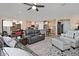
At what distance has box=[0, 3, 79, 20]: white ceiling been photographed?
8.72 feet

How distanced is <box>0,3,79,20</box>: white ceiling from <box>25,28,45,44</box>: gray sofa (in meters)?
0.24

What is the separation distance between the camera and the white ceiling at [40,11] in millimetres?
2658

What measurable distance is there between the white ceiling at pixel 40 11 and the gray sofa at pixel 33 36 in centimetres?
24

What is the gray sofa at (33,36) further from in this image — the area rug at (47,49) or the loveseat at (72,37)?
the loveseat at (72,37)

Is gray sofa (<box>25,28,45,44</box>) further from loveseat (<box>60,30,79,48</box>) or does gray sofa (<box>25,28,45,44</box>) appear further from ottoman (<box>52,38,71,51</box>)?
loveseat (<box>60,30,79,48</box>)

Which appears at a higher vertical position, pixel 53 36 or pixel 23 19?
pixel 23 19

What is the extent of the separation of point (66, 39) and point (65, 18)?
38cm

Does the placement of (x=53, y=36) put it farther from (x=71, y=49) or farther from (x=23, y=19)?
(x=23, y=19)

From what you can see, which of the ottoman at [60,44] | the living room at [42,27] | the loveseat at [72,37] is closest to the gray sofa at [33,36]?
the living room at [42,27]

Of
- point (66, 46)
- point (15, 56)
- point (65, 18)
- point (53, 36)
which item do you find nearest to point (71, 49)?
point (66, 46)

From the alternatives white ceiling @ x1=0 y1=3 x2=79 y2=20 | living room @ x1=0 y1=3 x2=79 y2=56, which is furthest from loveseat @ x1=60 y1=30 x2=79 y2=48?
white ceiling @ x1=0 y1=3 x2=79 y2=20

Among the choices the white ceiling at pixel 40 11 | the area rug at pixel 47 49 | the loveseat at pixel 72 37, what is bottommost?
the area rug at pixel 47 49

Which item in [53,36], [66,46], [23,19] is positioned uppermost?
[23,19]

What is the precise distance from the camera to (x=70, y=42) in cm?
271
